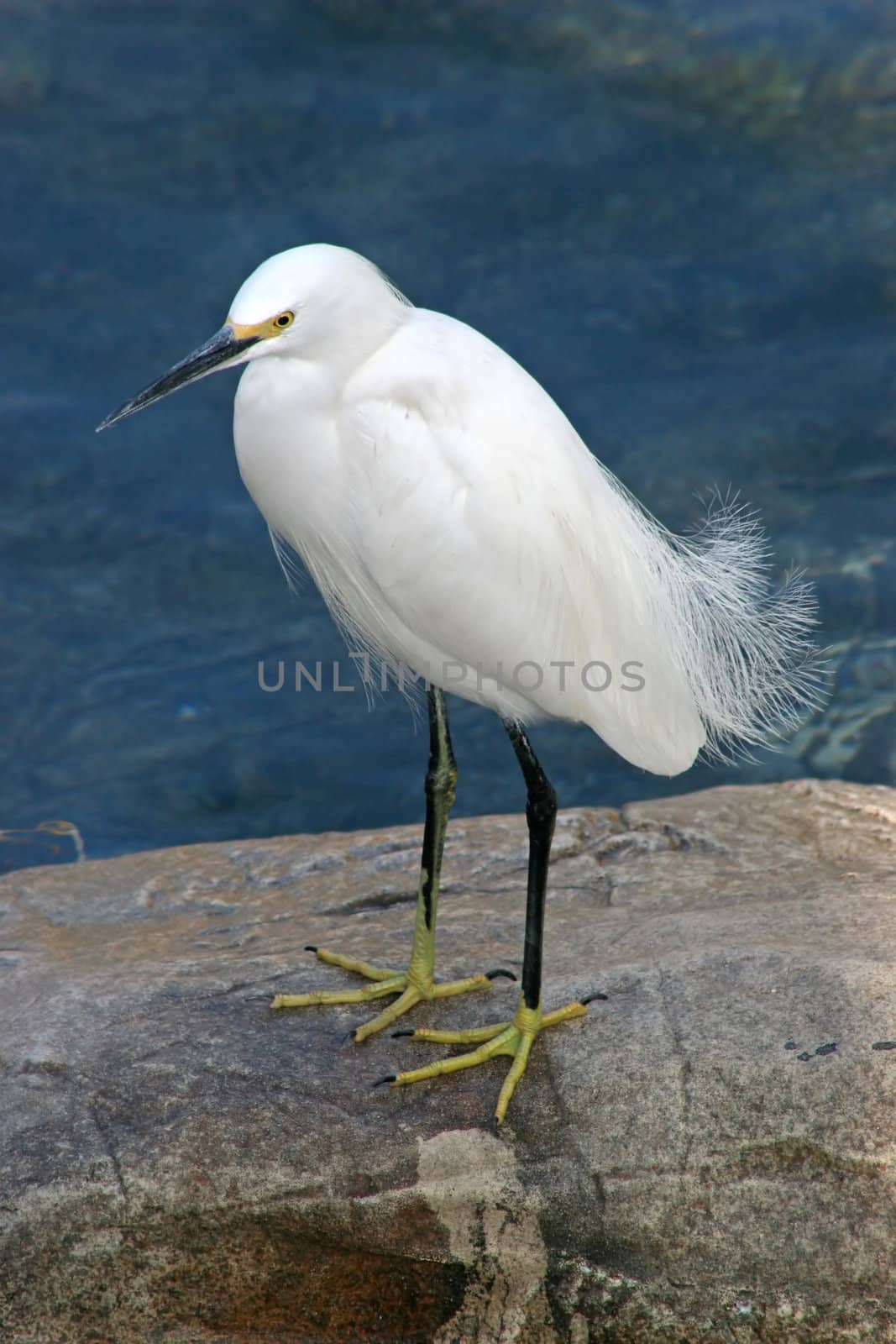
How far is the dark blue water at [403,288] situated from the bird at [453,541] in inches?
87.7

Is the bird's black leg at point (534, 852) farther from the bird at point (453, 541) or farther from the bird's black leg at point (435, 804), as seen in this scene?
the bird's black leg at point (435, 804)

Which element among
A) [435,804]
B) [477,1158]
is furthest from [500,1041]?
[435,804]

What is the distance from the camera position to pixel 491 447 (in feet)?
9.60

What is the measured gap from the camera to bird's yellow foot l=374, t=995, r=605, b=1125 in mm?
3092

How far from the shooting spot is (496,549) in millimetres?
2967

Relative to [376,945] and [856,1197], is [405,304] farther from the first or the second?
[856,1197]

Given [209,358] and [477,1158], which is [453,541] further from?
[477,1158]

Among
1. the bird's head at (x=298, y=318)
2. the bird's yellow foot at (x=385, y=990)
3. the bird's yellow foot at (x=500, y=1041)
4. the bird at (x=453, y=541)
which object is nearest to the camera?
the bird's head at (x=298, y=318)

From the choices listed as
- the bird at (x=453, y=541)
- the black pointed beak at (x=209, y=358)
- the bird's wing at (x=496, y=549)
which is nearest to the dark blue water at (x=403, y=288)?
the bird at (x=453, y=541)

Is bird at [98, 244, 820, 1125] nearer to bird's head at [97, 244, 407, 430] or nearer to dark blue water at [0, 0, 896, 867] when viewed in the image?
bird's head at [97, 244, 407, 430]

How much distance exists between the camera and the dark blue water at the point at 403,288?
5.69m

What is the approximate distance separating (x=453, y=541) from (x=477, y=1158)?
1.23m

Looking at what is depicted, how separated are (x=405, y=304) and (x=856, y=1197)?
2.02 metres

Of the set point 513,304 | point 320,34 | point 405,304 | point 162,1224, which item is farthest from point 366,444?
point 320,34
